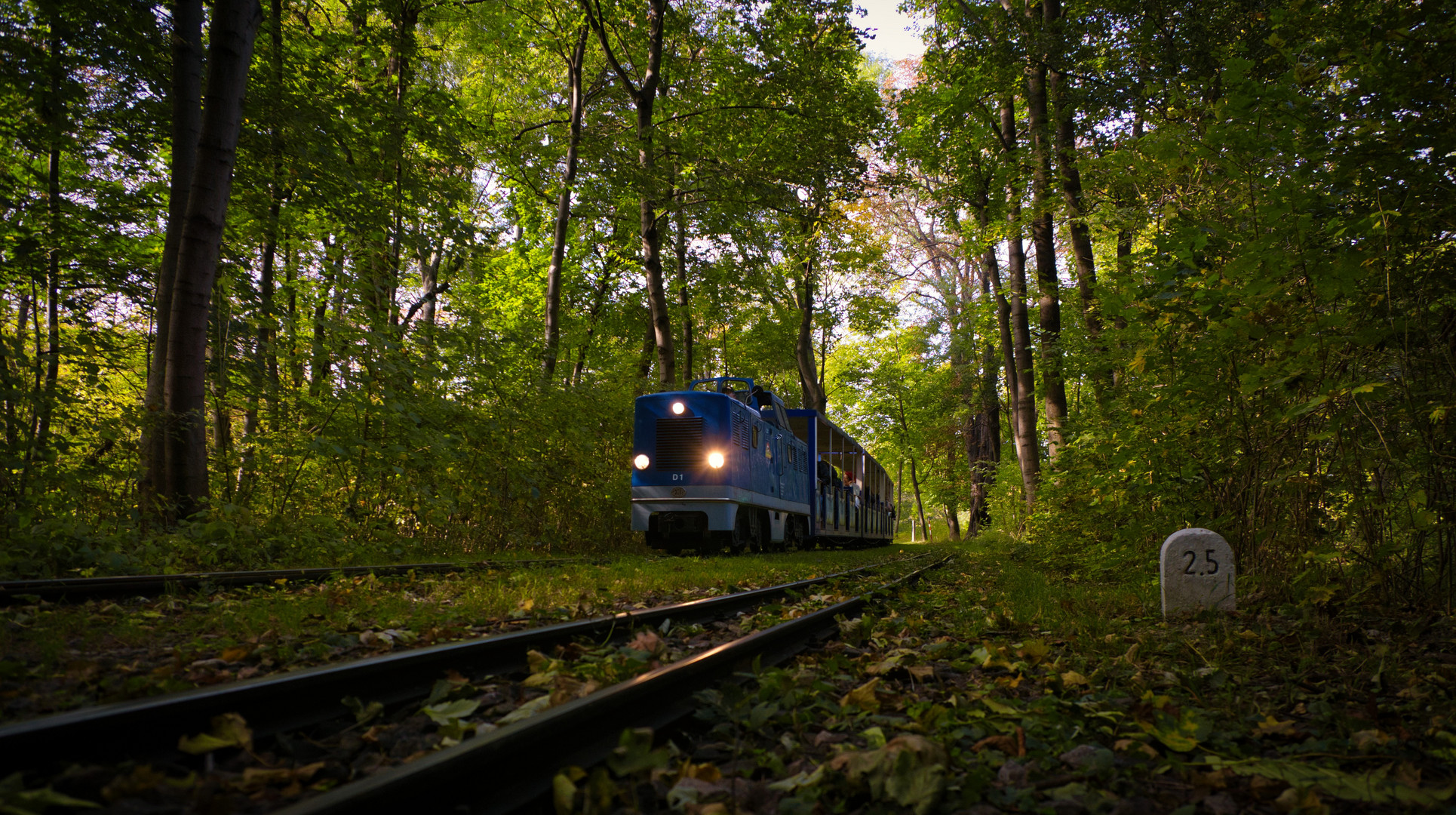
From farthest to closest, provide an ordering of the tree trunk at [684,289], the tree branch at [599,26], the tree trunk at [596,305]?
the tree trunk at [596,305] → the tree trunk at [684,289] → the tree branch at [599,26]

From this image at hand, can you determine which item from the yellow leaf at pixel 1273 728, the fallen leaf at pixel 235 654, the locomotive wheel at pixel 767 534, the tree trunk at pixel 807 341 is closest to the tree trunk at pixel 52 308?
the fallen leaf at pixel 235 654

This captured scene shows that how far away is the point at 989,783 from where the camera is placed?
2.14 meters

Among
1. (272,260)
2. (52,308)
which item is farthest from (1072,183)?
(52,308)

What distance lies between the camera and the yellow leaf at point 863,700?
113 inches

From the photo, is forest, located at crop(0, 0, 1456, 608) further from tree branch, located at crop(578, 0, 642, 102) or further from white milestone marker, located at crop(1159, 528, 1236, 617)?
white milestone marker, located at crop(1159, 528, 1236, 617)

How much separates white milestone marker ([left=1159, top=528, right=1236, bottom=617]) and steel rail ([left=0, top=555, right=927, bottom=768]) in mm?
4165

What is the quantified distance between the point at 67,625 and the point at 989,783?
4.43 m

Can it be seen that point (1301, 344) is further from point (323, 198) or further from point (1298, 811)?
point (323, 198)

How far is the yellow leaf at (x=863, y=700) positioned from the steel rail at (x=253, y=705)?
4.79 feet

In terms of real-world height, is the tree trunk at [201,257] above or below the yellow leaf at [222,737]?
above

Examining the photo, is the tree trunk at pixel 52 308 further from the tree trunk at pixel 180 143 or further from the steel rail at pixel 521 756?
the steel rail at pixel 521 756

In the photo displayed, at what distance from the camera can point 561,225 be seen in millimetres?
15008

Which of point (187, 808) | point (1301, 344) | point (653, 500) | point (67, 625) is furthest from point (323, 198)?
point (1301, 344)

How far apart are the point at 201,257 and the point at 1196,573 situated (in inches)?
372
